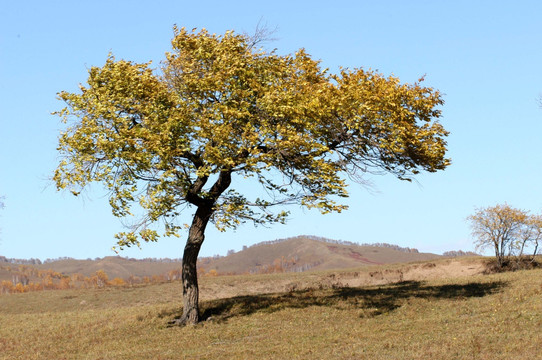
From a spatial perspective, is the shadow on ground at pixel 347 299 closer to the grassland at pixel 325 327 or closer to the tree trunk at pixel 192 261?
the grassland at pixel 325 327

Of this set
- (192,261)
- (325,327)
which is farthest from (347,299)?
(192,261)

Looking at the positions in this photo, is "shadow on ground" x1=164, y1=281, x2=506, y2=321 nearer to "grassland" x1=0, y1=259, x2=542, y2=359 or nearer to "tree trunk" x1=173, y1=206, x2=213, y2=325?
"grassland" x1=0, y1=259, x2=542, y2=359

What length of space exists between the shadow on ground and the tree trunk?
1.12 m

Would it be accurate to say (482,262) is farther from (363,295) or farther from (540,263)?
(363,295)

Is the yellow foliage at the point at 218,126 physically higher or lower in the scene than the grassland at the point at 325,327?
higher

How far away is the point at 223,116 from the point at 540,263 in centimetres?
4235

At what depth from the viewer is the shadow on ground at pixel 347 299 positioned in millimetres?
30859

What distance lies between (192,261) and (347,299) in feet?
30.5

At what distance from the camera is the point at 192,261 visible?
98.7 ft

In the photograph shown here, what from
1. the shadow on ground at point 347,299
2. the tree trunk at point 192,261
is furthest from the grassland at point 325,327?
the tree trunk at point 192,261

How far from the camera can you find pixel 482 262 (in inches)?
2228

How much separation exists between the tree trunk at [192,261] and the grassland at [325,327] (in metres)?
0.95

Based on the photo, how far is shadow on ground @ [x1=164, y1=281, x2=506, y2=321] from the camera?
3086cm

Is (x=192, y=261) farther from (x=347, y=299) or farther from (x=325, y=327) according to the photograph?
(x=347, y=299)
